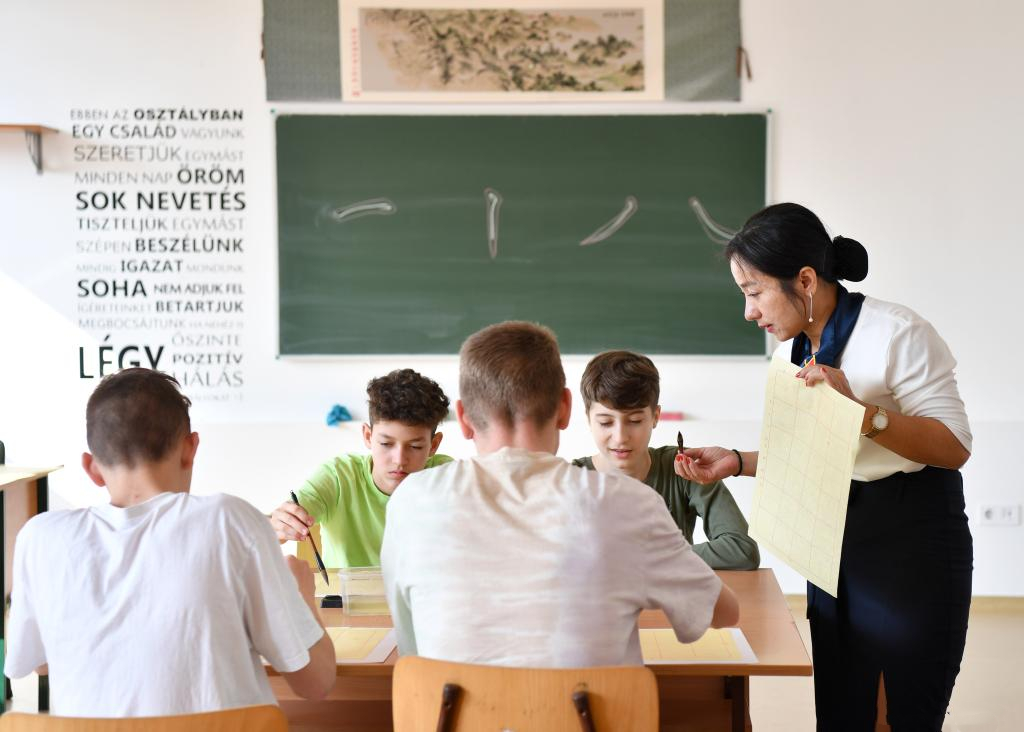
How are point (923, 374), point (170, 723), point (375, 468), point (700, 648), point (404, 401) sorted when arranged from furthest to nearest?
point (375, 468), point (404, 401), point (923, 374), point (700, 648), point (170, 723)

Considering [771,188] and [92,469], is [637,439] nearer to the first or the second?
[92,469]

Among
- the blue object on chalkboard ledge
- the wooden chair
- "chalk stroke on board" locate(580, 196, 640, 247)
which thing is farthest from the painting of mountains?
the wooden chair

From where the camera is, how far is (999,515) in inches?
A: 164

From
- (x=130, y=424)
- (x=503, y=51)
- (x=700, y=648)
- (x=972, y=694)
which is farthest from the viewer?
(x=503, y=51)

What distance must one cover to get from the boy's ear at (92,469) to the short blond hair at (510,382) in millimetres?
544

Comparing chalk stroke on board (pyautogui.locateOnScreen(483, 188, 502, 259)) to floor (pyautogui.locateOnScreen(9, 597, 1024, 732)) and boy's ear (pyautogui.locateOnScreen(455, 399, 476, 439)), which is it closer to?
floor (pyautogui.locateOnScreen(9, 597, 1024, 732))

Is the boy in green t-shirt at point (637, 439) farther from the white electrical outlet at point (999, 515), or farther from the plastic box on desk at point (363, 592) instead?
the white electrical outlet at point (999, 515)

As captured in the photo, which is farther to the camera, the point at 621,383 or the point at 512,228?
the point at 512,228

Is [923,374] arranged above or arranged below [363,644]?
above

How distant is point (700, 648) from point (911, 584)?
0.44 m

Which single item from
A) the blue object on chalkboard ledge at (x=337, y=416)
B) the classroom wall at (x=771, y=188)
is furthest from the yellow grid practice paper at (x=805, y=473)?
the blue object on chalkboard ledge at (x=337, y=416)

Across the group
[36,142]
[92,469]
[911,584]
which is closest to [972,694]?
[911,584]

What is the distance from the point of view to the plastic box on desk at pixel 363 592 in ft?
6.24

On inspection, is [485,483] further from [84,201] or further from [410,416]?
[84,201]
